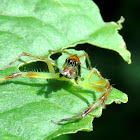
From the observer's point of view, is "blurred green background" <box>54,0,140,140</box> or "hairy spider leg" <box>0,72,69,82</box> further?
"blurred green background" <box>54,0,140,140</box>

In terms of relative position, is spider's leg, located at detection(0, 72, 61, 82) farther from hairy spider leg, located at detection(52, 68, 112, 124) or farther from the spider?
hairy spider leg, located at detection(52, 68, 112, 124)

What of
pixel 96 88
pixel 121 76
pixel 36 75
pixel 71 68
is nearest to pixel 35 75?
pixel 36 75

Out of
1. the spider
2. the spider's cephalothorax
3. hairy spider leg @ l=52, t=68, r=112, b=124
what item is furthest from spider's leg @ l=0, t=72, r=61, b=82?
hairy spider leg @ l=52, t=68, r=112, b=124

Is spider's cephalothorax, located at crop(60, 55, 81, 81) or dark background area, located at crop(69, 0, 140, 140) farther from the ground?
spider's cephalothorax, located at crop(60, 55, 81, 81)

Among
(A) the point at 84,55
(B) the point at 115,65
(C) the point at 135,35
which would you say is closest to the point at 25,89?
(A) the point at 84,55

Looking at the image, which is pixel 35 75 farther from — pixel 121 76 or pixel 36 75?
pixel 121 76

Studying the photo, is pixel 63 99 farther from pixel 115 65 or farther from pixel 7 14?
pixel 115 65
